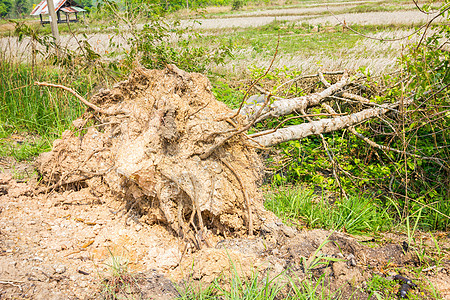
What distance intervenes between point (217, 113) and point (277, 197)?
101 centimetres

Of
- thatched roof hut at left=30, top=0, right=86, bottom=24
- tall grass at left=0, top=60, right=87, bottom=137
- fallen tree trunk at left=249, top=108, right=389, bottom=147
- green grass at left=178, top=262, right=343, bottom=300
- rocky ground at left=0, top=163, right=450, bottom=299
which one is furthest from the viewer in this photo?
thatched roof hut at left=30, top=0, right=86, bottom=24

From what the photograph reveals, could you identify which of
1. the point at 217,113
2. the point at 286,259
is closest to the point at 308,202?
the point at 286,259

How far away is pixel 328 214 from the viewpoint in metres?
2.63

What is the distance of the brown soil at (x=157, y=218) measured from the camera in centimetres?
175

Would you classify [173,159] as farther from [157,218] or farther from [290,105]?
[290,105]

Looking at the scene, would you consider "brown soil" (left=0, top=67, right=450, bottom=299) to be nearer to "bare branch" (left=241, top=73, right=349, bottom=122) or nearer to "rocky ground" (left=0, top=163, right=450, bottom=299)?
"rocky ground" (left=0, top=163, right=450, bottom=299)

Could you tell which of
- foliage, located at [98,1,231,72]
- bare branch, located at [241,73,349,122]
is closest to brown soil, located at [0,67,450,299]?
bare branch, located at [241,73,349,122]

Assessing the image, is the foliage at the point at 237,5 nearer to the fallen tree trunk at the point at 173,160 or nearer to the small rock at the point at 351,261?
the fallen tree trunk at the point at 173,160

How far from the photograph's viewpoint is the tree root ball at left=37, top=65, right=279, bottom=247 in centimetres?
209

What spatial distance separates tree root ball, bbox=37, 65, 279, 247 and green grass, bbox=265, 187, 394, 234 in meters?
0.39

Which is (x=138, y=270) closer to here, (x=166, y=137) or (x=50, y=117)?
(x=166, y=137)

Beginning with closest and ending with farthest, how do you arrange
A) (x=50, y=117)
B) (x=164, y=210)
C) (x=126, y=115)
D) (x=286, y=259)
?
(x=286, y=259)
(x=164, y=210)
(x=126, y=115)
(x=50, y=117)

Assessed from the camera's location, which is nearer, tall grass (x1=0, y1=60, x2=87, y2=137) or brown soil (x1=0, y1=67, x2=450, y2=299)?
brown soil (x1=0, y1=67, x2=450, y2=299)

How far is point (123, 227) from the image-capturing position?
2.15 metres
